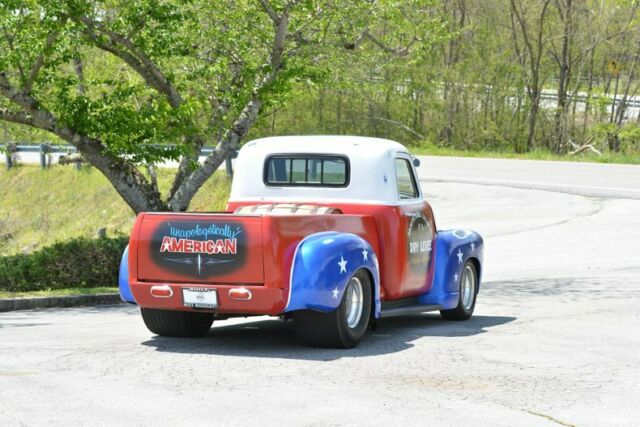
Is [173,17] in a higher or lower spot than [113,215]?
higher

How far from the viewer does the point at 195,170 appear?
18766 mm

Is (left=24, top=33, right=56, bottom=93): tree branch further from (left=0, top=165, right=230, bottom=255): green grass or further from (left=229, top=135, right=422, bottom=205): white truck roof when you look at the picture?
(left=0, top=165, right=230, bottom=255): green grass

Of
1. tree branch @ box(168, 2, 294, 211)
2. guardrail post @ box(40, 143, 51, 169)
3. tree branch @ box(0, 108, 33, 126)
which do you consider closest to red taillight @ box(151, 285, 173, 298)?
tree branch @ box(0, 108, 33, 126)

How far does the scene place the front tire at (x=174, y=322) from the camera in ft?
33.8

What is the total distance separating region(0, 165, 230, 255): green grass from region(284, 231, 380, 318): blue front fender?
22707mm

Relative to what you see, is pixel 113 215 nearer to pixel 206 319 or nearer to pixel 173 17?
pixel 173 17

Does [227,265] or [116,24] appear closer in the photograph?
[227,265]

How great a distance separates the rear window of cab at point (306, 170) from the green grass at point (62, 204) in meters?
20.7

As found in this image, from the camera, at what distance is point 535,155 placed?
126 feet

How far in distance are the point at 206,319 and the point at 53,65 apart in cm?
Result: 715

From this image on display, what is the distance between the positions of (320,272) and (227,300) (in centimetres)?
82

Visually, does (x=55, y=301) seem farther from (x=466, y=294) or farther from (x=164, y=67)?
(x=164, y=67)

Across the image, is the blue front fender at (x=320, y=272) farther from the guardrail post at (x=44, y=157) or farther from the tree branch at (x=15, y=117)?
the guardrail post at (x=44, y=157)

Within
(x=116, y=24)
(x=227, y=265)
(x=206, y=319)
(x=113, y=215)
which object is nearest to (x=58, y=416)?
(x=227, y=265)
